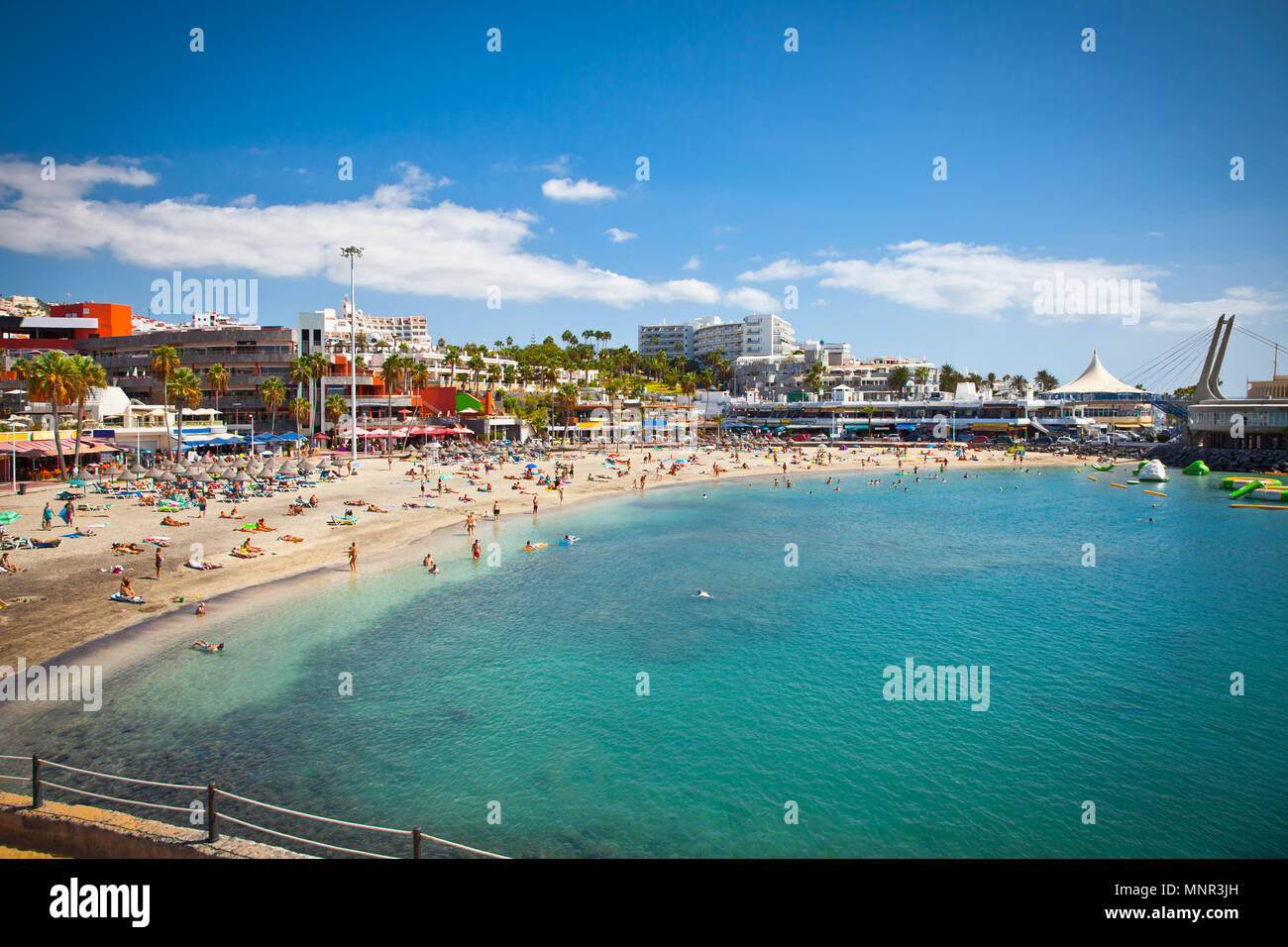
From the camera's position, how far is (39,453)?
45781 millimetres

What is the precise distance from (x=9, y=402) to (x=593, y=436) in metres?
63.0

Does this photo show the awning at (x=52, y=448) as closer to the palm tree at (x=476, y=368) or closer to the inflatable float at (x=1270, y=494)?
the palm tree at (x=476, y=368)

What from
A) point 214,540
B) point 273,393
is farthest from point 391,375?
point 214,540

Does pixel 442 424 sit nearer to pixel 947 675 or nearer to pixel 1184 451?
pixel 947 675

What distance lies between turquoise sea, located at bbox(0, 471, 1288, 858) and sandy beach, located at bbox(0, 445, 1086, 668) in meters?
2.25

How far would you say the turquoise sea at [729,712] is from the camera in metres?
13.7

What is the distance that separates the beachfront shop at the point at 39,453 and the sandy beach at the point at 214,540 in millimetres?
3593

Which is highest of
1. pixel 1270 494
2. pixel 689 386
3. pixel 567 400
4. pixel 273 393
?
pixel 689 386

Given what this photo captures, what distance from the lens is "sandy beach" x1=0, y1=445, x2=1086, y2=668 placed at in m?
23.0

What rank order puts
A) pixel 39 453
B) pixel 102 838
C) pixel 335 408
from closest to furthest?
pixel 102 838, pixel 39 453, pixel 335 408

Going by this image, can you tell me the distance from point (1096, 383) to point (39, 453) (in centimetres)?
13908

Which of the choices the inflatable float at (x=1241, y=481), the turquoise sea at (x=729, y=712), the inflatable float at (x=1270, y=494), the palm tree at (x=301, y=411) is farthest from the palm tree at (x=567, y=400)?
the inflatable float at (x=1270, y=494)

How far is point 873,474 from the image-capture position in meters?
82.8

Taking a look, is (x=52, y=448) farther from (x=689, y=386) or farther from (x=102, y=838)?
(x=689, y=386)
